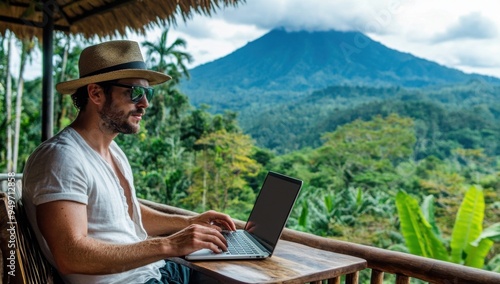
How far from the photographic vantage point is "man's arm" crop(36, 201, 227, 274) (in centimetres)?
116

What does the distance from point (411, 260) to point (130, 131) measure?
891 mm

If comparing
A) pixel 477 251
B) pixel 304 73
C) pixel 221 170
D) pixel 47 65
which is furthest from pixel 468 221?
pixel 304 73

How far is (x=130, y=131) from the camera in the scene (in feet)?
4.75

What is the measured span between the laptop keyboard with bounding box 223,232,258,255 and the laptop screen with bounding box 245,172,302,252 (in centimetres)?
4

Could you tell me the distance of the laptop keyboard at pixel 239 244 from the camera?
4.42 ft

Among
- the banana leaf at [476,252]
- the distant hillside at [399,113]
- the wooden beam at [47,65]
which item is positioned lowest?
the banana leaf at [476,252]

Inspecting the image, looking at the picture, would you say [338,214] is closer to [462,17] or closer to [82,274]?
[82,274]

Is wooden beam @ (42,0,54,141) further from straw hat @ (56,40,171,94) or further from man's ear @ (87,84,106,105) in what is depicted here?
man's ear @ (87,84,106,105)

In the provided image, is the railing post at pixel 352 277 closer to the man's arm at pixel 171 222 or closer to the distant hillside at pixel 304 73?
the man's arm at pixel 171 222

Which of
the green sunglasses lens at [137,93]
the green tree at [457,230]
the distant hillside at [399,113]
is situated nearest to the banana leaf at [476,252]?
the green tree at [457,230]

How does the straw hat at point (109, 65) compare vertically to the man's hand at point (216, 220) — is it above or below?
above

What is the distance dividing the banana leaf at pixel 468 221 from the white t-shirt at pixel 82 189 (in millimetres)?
3174

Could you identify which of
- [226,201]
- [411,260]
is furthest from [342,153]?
[411,260]

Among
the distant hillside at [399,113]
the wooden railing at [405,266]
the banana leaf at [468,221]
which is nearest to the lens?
the wooden railing at [405,266]
